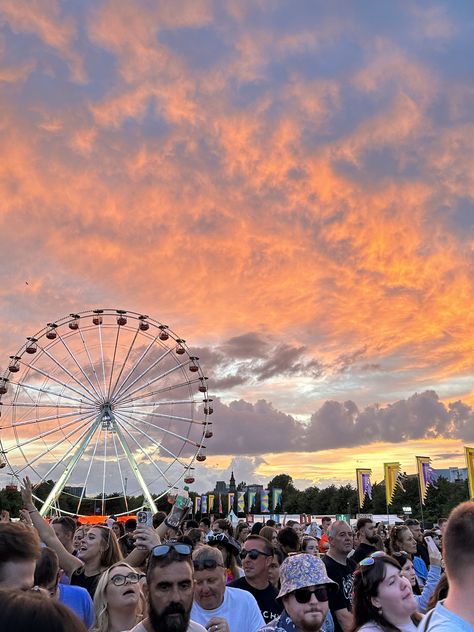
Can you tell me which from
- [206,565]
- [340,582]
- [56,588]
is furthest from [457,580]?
[340,582]

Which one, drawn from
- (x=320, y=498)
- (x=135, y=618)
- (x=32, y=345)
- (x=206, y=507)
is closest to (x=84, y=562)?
(x=135, y=618)

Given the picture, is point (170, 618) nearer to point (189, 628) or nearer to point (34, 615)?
point (189, 628)

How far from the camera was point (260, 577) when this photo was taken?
21.1 ft

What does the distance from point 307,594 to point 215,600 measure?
126 centimetres

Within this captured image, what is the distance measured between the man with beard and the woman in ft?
2.85

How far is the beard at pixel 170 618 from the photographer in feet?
12.5

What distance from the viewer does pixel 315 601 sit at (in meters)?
4.26

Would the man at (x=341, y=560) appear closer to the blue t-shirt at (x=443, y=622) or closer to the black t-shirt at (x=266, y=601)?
the black t-shirt at (x=266, y=601)

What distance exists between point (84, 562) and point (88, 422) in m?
26.8

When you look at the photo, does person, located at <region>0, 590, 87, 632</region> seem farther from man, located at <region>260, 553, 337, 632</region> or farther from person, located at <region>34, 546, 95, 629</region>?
person, located at <region>34, 546, 95, 629</region>

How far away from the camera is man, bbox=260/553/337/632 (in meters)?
4.22

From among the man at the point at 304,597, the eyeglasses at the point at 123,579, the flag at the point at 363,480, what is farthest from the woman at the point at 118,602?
the flag at the point at 363,480

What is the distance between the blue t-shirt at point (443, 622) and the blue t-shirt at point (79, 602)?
3.33 meters

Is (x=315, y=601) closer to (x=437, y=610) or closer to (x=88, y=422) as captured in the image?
(x=437, y=610)
